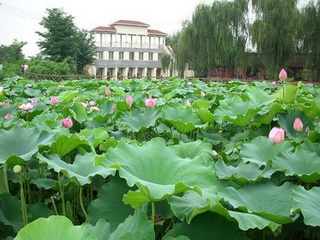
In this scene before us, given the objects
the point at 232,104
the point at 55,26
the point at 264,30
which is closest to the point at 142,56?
the point at 55,26

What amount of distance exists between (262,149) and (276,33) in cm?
1290

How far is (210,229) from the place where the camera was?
0.59 m

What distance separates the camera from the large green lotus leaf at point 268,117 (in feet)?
4.34

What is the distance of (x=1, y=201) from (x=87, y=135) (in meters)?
0.33

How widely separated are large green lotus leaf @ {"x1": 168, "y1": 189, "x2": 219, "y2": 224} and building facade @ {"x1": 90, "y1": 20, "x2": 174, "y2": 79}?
114 ft

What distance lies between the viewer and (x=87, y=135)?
42.4 inches

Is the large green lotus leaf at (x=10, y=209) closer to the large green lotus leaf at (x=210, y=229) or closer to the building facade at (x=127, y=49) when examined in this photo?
the large green lotus leaf at (x=210, y=229)

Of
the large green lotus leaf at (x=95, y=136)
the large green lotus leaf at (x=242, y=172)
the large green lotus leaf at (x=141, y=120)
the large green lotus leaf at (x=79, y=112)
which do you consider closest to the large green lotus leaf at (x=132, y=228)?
the large green lotus leaf at (x=242, y=172)

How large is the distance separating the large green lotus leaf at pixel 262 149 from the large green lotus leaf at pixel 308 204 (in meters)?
0.31

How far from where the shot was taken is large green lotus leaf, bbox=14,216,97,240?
434 millimetres

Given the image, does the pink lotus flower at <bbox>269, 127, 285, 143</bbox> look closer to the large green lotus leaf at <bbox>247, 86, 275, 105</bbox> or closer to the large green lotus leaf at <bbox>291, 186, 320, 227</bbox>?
the large green lotus leaf at <bbox>291, 186, 320, 227</bbox>

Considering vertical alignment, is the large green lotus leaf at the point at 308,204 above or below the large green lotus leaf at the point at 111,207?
above

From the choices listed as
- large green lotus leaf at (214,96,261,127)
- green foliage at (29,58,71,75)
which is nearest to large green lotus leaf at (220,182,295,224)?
large green lotus leaf at (214,96,261,127)

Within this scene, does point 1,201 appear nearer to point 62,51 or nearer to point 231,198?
point 231,198
